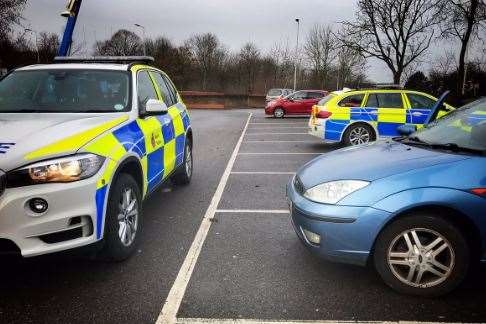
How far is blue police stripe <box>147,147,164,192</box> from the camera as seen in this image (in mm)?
4176

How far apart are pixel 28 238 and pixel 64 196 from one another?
362mm

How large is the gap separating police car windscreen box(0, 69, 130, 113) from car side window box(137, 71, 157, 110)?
0.16 m

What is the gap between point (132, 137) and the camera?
3758 millimetres

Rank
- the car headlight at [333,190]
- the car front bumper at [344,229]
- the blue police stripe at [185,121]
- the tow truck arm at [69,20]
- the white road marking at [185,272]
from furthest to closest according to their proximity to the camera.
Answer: the tow truck arm at [69,20], the blue police stripe at [185,121], the car headlight at [333,190], the car front bumper at [344,229], the white road marking at [185,272]

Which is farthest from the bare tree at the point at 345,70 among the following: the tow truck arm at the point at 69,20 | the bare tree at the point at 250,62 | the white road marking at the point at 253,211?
the white road marking at the point at 253,211

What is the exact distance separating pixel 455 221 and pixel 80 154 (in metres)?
2.78

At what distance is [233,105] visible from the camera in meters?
38.8

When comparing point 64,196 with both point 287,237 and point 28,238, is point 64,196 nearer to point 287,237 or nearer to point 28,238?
point 28,238

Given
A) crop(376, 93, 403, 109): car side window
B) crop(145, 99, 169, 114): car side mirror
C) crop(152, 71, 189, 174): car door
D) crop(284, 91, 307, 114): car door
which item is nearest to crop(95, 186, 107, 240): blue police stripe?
crop(145, 99, 169, 114): car side mirror

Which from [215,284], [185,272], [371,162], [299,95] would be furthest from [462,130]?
[299,95]

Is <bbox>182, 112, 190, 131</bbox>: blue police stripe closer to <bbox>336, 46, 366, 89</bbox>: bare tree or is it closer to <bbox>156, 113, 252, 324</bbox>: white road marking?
<bbox>156, 113, 252, 324</bbox>: white road marking

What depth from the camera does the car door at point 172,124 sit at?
4.93m

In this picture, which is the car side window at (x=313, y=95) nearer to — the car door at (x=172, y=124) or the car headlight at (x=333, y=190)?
the car door at (x=172, y=124)

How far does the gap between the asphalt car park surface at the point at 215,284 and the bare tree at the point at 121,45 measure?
5527cm
